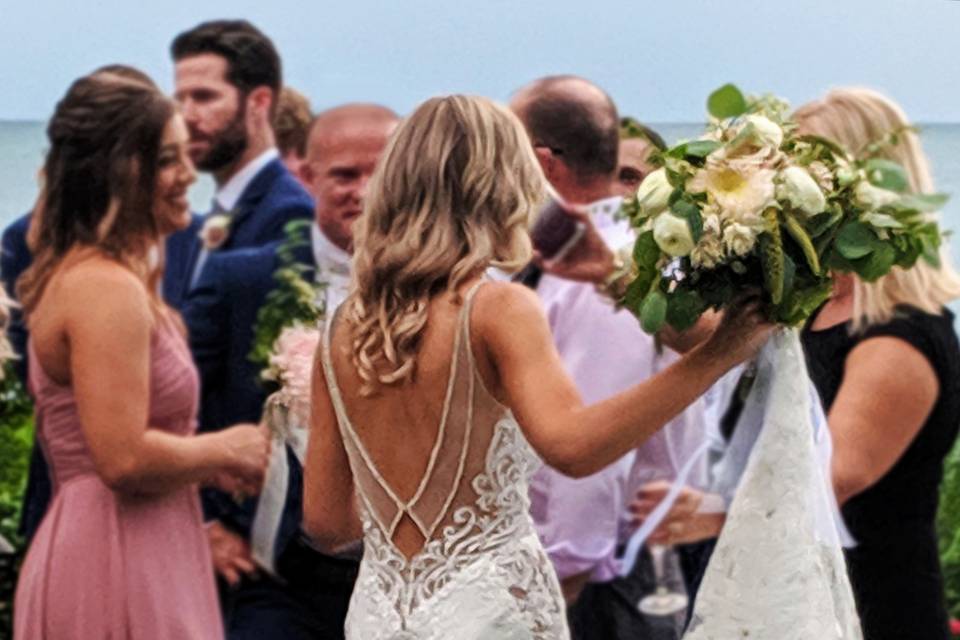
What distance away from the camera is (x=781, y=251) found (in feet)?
11.9

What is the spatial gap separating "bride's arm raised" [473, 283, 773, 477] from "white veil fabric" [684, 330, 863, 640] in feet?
1.04

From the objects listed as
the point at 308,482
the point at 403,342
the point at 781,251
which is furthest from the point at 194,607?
the point at 781,251

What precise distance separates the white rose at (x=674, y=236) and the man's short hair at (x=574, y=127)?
1544 mm

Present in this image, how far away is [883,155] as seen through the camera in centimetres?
471

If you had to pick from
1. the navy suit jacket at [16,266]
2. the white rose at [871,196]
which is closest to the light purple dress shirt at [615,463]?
the navy suit jacket at [16,266]

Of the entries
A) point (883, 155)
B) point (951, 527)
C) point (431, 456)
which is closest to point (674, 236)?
point (431, 456)

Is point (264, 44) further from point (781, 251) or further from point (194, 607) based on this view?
point (781, 251)

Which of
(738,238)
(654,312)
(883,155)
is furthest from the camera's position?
(883,155)

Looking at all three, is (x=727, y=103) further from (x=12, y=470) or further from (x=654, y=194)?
(x=12, y=470)

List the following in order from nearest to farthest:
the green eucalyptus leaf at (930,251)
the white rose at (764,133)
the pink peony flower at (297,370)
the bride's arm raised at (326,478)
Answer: the white rose at (764,133)
the green eucalyptus leaf at (930,251)
the bride's arm raised at (326,478)
the pink peony flower at (297,370)

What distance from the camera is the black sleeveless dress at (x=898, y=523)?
4.79m

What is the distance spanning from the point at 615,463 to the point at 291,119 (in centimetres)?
93

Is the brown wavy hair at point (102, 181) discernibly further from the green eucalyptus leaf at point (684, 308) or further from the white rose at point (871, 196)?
the white rose at point (871, 196)

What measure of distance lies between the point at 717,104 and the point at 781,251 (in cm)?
29
